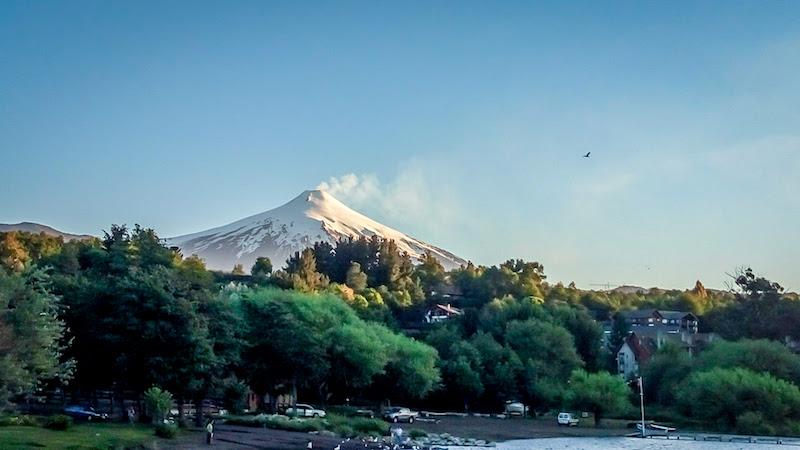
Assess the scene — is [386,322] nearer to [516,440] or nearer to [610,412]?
[610,412]

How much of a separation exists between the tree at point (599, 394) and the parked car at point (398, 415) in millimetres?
13124

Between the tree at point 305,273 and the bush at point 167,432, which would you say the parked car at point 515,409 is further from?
the bush at point 167,432

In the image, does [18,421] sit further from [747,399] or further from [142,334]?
[747,399]

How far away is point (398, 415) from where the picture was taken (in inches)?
2322

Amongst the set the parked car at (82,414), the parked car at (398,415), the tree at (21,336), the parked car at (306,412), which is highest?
the tree at (21,336)

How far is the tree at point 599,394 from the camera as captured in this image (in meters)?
63.4

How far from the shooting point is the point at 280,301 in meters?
57.4

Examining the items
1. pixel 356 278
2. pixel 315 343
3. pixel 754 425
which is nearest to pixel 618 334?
pixel 356 278

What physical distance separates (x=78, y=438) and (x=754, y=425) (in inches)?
1753

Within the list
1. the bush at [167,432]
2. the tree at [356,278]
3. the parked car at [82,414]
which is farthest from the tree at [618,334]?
the bush at [167,432]

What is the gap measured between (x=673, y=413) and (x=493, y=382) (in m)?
14.8

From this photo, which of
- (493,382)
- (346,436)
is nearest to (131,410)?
(346,436)

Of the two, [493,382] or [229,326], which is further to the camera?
[493,382]

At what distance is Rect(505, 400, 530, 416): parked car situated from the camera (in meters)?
75.6
